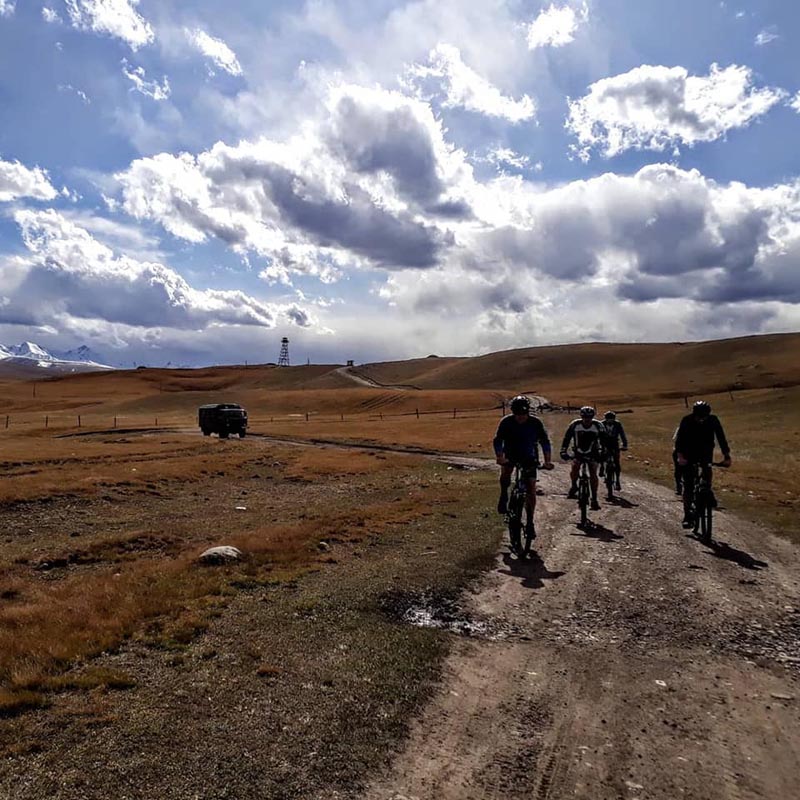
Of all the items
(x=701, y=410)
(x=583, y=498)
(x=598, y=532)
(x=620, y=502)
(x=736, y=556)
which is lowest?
(x=620, y=502)

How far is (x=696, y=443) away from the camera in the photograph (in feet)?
47.8

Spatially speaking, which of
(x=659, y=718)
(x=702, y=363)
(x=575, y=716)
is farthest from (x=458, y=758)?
(x=702, y=363)

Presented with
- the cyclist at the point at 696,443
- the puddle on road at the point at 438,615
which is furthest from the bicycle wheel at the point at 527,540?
the cyclist at the point at 696,443

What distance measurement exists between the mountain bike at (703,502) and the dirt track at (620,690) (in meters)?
1.95

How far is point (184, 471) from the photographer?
97.9 ft

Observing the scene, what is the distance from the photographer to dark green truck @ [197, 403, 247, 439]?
5981 cm

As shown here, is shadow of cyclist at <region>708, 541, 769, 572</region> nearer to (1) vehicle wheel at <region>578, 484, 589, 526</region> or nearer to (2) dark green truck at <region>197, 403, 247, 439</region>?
(1) vehicle wheel at <region>578, 484, 589, 526</region>

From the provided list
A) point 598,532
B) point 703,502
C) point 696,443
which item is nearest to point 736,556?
point 703,502

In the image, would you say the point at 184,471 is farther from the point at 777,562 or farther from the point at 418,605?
the point at 777,562

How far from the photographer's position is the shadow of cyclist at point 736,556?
11898mm

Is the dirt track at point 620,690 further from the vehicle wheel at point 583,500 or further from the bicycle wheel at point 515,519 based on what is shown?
the vehicle wheel at point 583,500

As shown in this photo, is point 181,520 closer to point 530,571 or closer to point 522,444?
point 522,444

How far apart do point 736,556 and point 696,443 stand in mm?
2895

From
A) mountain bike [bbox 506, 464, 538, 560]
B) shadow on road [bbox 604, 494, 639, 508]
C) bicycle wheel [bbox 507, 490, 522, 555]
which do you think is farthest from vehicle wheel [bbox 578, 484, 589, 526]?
bicycle wheel [bbox 507, 490, 522, 555]
